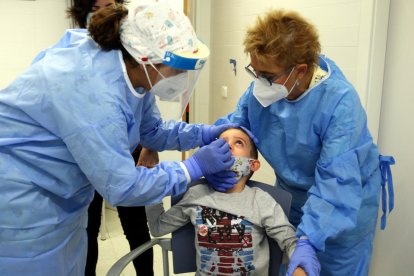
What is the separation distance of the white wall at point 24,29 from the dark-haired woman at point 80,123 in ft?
7.29

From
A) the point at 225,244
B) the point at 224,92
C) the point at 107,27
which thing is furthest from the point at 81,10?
the point at 224,92

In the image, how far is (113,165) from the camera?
1028mm

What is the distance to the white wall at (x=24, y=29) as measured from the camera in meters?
3.01

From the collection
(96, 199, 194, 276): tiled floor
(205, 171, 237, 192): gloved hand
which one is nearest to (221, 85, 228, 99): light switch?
(96, 199, 194, 276): tiled floor

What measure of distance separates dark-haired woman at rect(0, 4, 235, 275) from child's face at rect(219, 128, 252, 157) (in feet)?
1.18

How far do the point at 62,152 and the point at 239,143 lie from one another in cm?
68

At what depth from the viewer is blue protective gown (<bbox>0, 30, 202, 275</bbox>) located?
101 centimetres

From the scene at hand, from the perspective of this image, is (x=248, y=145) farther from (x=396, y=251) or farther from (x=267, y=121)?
(x=396, y=251)

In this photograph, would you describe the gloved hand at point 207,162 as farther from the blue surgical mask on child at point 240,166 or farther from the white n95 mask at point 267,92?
the white n95 mask at point 267,92

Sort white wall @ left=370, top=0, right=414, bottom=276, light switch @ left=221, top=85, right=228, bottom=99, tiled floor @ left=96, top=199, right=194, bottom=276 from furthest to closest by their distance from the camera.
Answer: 1. light switch @ left=221, top=85, right=228, bottom=99
2. tiled floor @ left=96, top=199, right=194, bottom=276
3. white wall @ left=370, top=0, right=414, bottom=276

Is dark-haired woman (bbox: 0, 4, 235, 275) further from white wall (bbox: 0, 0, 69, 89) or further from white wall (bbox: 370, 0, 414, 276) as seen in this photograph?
white wall (bbox: 0, 0, 69, 89)

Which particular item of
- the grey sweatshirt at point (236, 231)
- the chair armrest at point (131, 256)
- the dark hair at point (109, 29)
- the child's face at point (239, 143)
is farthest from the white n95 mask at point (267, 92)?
the chair armrest at point (131, 256)

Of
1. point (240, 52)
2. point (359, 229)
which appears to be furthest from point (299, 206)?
point (240, 52)

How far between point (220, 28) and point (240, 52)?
1.22 feet
